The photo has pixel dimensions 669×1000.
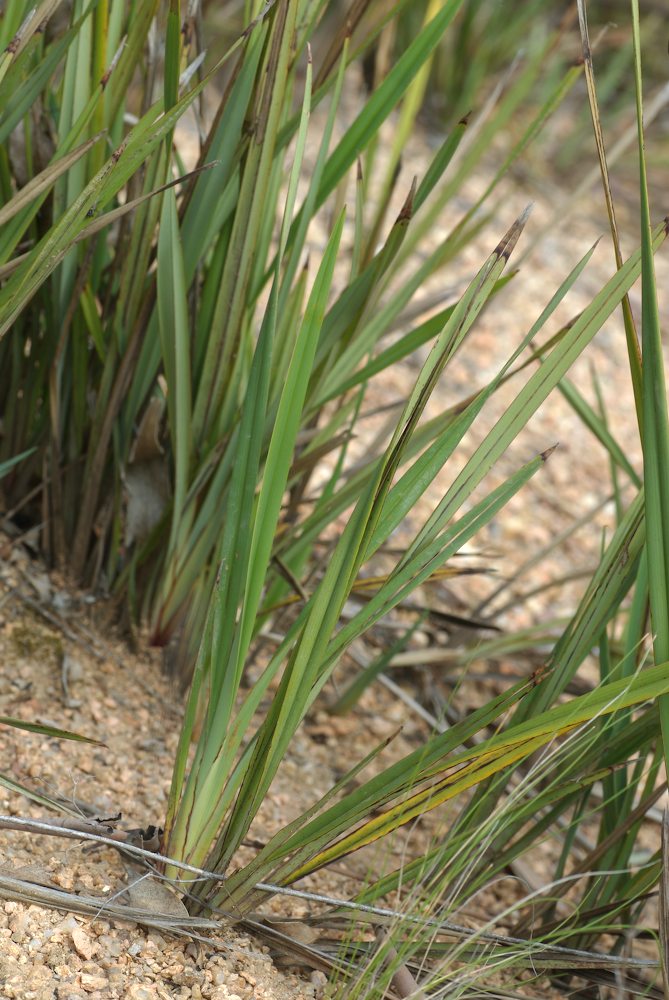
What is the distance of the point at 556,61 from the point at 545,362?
2.02 m

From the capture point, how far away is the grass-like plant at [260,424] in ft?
1.94

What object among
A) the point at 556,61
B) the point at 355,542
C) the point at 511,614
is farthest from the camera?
the point at 556,61

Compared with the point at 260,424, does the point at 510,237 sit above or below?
above

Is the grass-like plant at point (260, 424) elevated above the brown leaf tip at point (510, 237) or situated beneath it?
situated beneath

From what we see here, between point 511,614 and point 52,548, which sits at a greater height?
point 511,614

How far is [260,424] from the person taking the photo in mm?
627

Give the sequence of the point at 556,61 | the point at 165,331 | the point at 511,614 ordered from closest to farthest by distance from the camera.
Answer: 1. the point at 165,331
2. the point at 511,614
3. the point at 556,61

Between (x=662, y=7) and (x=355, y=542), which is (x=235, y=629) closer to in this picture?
(x=355, y=542)

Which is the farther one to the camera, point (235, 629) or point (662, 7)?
point (662, 7)

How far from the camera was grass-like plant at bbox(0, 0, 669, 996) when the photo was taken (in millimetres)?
591

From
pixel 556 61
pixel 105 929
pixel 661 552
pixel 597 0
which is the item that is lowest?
pixel 105 929

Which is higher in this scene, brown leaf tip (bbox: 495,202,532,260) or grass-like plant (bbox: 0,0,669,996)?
brown leaf tip (bbox: 495,202,532,260)

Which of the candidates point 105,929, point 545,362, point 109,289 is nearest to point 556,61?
point 109,289

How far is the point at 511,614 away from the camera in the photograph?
4.83ft
